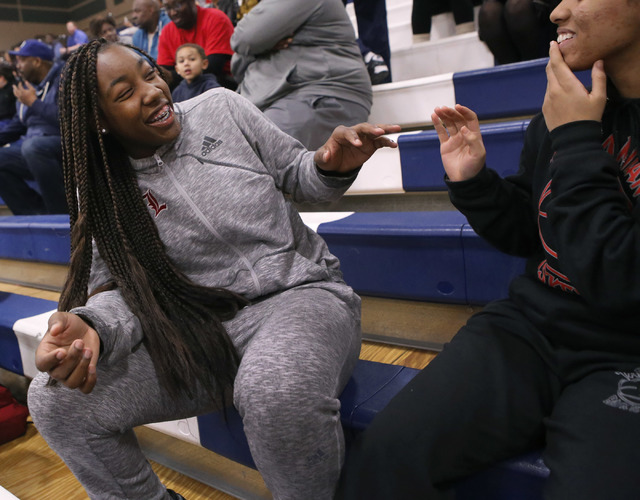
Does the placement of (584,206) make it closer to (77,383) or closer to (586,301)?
(586,301)

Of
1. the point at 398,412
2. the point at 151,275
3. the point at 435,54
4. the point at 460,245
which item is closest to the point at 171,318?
the point at 151,275

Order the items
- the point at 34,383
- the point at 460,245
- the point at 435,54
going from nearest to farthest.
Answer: the point at 34,383, the point at 460,245, the point at 435,54

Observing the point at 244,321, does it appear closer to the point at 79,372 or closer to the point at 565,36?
the point at 79,372

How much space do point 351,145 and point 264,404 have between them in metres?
0.40

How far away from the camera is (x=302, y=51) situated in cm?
161

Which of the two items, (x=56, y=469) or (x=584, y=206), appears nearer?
(x=584, y=206)

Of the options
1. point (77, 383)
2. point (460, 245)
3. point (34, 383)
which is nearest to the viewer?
point (77, 383)

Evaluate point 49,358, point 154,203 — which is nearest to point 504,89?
point 154,203

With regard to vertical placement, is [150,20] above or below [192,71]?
above

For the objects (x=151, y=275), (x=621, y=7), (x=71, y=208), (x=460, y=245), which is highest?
(x=621, y=7)

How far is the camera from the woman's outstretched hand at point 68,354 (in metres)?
0.68

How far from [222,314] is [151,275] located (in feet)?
0.43

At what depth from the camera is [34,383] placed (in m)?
0.82

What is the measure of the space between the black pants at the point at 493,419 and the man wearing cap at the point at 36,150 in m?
2.13
